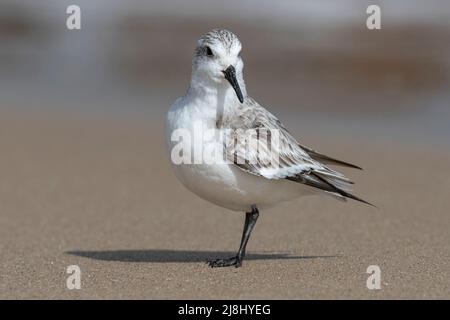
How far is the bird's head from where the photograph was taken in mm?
5534

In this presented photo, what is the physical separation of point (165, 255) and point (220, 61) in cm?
169

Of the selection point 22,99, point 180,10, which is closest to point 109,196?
point 22,99

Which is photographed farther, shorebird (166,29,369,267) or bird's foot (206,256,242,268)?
bird's foot (206,256,242,268)

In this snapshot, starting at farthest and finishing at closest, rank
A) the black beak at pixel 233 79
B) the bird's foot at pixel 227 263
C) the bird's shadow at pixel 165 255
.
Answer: the bird's shadow at pixel 165 255
the bird's foot at pixel 227 263
the black beak at pixel 233 79

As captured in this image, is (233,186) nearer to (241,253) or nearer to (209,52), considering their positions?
(241,253)

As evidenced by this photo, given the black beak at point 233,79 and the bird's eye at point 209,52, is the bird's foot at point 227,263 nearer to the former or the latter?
the black beak at point 233,79

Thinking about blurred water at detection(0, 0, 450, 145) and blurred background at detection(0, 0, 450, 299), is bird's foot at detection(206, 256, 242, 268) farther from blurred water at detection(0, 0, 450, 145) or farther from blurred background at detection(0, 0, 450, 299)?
blurred water at detection(0, 0, 450, 145)

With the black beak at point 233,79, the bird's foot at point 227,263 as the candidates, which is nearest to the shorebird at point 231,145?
the black beak at point 233,79

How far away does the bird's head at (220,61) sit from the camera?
18.2ft

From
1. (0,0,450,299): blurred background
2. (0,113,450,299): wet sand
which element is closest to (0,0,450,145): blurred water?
(0,0,450,299): blurred background

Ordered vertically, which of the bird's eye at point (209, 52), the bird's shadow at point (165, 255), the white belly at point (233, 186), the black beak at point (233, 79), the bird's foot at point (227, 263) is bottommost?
the bird's shadow at point (165, 255)

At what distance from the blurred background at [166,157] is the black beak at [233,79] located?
1.15 m

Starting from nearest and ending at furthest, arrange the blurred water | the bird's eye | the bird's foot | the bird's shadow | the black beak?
the black beak
the bird's eye
the bird's foot
the bird's shadow
the blurred water
